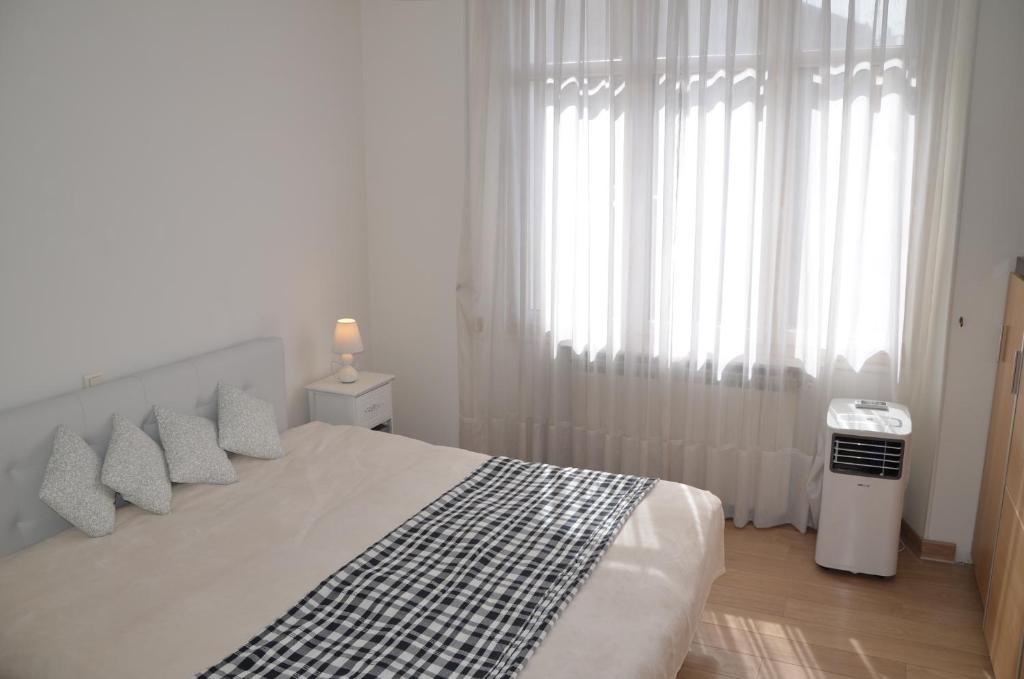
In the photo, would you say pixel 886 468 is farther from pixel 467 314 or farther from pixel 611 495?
pixel 467 314

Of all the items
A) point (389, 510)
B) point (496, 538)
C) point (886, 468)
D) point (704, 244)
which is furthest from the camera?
point (704, 244)

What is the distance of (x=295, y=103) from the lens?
4.01m

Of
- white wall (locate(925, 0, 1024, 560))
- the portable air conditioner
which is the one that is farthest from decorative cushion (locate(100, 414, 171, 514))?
white wall (locate(925, 0, 1024, 560))

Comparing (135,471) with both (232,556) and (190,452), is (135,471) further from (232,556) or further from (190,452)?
(232,556)

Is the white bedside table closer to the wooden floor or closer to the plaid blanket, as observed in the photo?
the plaid blanket

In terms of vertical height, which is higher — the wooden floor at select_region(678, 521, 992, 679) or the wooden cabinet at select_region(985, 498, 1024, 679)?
the wooden cabinet at select_region(985, 498, 1024, 679)

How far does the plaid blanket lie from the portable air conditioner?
3.01ft

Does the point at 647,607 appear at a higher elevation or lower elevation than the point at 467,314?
lower

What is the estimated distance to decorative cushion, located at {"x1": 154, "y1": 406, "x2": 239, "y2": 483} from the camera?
302 centimetres

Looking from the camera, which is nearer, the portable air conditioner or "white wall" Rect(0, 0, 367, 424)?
"white wall" Rect(0, 0, 367, 424)

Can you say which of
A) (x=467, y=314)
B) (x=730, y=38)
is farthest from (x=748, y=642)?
(x=730, y=38)

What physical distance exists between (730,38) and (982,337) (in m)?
1.75

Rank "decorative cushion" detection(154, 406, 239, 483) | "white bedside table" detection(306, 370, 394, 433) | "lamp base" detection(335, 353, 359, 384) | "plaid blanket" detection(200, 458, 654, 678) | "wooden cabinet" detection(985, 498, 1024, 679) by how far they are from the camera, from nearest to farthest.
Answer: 1. "plaid blanket" detection(200, 458, 654, 678)
2. "wooden cabinet" detection(985, 498, 1024, 679)
3. "decorative cushion" detection(154, 406, 239, 483)
4. "white bedside table" detection(306, 370, 394, 433)
5. "lamp base" detection(335, 353, 359, 384)

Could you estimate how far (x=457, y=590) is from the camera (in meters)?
2.34
